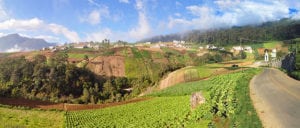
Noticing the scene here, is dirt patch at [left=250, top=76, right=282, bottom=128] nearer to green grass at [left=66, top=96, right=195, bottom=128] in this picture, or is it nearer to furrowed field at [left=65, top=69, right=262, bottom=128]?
furrowed field at [left=65, top=69, right=262, bottom=128]

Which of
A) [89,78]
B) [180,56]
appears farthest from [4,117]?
[180,56]

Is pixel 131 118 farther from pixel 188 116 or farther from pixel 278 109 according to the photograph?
pixel 278 109

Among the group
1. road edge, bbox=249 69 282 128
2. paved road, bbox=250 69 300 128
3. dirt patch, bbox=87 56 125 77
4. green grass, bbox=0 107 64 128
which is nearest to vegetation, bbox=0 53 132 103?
dirt patch, bbox=87 56 125 77

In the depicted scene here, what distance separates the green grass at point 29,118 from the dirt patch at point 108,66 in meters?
86.2

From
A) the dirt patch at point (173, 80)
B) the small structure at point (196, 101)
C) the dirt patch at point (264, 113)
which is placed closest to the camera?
the dirt patch at point (264, 113)

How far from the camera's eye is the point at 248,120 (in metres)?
22.8

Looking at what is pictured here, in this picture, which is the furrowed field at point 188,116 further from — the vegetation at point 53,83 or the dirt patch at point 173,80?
the vegetation at point 53,83

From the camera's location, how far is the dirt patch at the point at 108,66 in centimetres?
13527

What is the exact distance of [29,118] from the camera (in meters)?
42.7

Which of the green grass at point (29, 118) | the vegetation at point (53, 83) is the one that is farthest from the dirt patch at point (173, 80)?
the green grass at point (29, 118)

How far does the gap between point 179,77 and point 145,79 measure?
24.2 m

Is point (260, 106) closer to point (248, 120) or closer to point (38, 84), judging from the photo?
point (248, 120)

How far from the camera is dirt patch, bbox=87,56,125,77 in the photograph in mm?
135275

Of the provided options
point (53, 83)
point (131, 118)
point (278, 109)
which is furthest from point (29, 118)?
point (53, 83)
